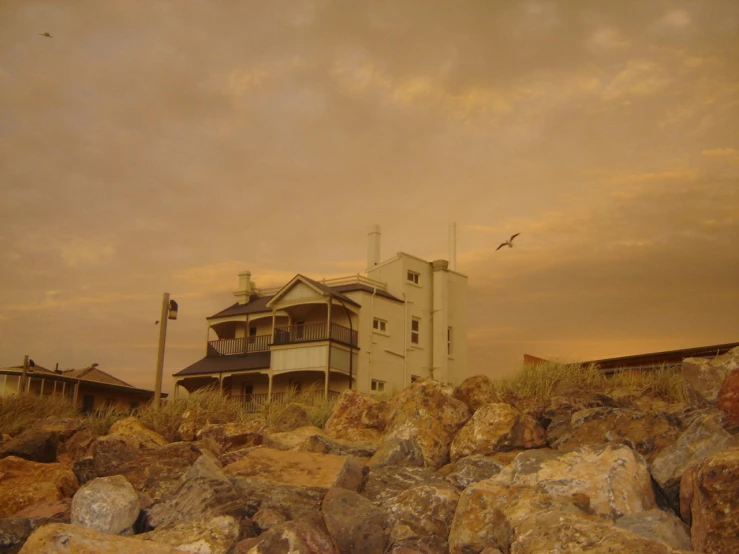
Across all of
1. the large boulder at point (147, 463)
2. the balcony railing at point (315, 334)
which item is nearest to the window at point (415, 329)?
the balcony railing at point (315, 334)

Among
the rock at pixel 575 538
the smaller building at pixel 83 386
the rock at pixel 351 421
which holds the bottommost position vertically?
the rock at pixel 575 538

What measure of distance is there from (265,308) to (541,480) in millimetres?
34814

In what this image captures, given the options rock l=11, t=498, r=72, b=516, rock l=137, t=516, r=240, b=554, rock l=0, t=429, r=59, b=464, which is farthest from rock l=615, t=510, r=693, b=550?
rock l=0, t=429, r=59, b=464

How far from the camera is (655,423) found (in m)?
10.8

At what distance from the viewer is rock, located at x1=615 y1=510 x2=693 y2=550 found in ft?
25.7

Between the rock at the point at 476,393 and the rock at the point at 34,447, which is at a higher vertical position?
the rock at the point at 476,393

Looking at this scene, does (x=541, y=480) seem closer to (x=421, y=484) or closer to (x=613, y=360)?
(x=421, y=484)

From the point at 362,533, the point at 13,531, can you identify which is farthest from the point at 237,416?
the point at 362,533

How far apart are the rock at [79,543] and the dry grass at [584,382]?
684 cm

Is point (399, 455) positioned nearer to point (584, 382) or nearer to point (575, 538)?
point (575, 538)

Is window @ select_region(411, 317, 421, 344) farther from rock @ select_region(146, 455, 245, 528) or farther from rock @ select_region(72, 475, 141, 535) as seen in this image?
rock @ select_region(72, 475, 141, 535)

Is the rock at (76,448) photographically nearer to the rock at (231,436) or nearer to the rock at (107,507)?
the rock at (231,436)

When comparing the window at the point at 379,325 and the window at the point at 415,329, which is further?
the window at the point at 415,329

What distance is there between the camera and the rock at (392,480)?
10.5 meters
